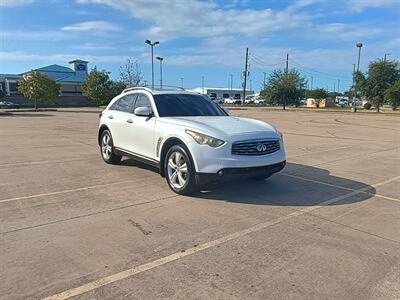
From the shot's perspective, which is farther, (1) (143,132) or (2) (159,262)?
(1) (143,132)

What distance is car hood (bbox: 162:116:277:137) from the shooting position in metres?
5.76

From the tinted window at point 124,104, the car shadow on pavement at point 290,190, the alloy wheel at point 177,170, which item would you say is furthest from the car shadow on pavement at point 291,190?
the tinted window at point 124,104

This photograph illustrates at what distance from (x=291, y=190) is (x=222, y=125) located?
5.50 ft

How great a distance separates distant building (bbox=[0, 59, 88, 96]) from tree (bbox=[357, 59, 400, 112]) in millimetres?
53357

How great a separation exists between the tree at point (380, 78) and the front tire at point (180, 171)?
156 ft

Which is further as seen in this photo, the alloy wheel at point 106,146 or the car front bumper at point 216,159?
the alloy wheel at point 106,146

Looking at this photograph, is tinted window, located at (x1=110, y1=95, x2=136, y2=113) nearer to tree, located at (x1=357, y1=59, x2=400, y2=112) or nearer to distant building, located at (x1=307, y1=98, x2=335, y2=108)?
tree, located at (x1=357, y1=59, x2=400, y2=112)

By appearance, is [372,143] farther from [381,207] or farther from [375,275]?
[375,275]

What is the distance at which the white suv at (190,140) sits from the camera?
5.57 meters

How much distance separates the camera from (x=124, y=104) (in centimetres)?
804

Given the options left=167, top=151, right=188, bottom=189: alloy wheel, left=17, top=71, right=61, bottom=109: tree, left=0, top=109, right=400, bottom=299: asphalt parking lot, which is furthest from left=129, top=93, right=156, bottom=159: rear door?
left=17, top=71, right=61, bottom=109: tree

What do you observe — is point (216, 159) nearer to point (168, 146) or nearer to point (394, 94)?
point (168, 146)

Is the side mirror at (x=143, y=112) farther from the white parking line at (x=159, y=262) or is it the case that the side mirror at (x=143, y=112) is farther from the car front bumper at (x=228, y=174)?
the white parking line at (x=159, y=262)

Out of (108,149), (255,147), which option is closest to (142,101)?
(108,149)
